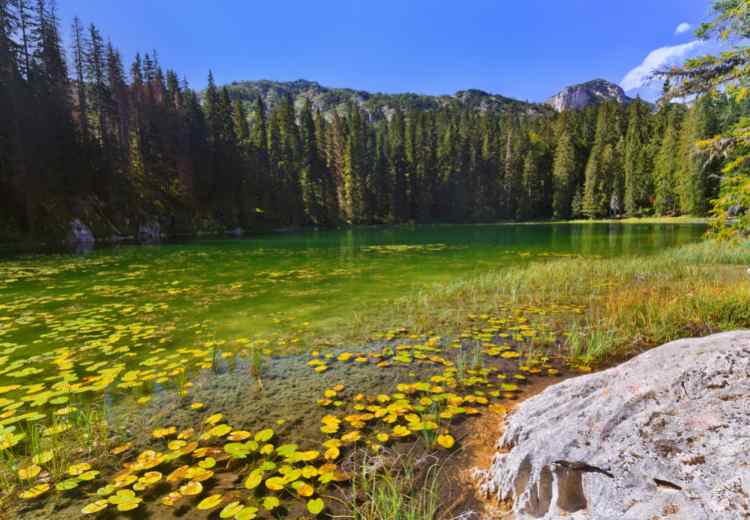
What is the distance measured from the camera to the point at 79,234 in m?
31.2

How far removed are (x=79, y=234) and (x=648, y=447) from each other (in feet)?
131

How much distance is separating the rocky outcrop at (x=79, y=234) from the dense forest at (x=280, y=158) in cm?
86

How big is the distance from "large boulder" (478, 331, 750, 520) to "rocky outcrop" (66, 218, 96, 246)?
38018 mm

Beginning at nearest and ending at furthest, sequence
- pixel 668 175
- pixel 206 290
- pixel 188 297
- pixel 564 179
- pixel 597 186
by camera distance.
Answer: pixel 188 297, pixel 206 290, pixel 668 175, pixel 597 186, pixel 564 179

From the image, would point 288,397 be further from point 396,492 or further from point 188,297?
point 188,297

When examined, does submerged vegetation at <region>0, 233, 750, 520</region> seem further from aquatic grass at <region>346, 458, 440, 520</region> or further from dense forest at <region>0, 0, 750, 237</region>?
dense forest at <region>0, 0, 750, 237</region>


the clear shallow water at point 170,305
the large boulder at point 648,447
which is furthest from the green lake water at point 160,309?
the large boulder at point 648,447

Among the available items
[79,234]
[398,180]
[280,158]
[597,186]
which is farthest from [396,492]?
[597,186]

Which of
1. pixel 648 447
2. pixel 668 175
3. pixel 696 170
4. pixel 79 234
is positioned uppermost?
pixel 668 175

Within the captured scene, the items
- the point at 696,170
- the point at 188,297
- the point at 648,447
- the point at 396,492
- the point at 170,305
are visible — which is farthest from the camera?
the point at 696,170

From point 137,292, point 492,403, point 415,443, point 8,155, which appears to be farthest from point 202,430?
point 8,155

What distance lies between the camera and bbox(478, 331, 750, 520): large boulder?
1.62 meters

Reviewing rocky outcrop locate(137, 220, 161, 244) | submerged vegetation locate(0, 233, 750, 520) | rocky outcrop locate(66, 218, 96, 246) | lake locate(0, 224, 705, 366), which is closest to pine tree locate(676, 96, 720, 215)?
lake locate(0, 224, 705, 366)

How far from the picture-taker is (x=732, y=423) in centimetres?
181
